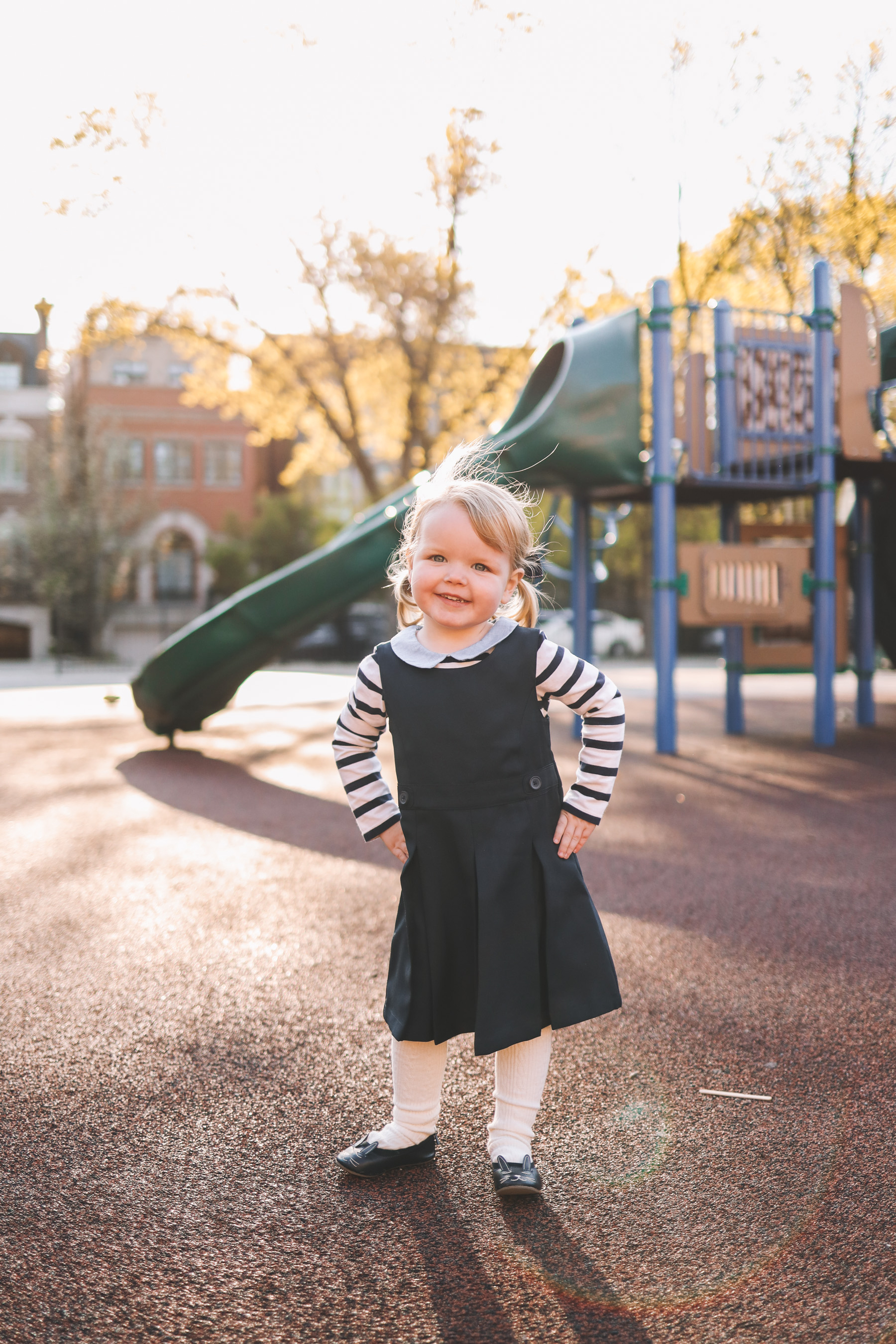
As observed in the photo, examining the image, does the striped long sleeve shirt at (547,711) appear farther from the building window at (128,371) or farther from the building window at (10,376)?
the building window at (128,371)

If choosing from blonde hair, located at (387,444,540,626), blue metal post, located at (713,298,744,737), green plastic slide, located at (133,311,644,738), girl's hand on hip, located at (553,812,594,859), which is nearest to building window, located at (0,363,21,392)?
green plastic slide, located at (133,311,644,738)

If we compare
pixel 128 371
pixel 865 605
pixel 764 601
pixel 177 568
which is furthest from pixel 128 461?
pixel 764 601

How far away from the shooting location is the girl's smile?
7.36 feet

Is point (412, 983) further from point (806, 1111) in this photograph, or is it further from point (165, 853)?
point (165, 853)

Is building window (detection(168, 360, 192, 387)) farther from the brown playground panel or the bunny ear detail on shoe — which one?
the bunny ear detail on shoe

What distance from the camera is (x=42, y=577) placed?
1120 inches

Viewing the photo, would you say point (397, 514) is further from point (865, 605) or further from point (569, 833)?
point (569, 833)

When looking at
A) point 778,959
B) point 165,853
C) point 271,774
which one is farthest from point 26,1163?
point 271,774

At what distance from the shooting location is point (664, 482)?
29.0 feet

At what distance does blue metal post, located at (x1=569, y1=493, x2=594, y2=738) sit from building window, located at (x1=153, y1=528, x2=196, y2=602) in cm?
2899

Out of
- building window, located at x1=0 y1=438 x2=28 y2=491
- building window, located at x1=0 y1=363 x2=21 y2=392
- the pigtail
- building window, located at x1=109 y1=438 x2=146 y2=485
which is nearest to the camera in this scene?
the pigtail

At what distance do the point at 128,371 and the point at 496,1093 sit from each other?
41838mm

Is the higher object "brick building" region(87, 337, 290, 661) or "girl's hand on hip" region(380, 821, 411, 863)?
"brick building" region(87, 337, 290, 661)

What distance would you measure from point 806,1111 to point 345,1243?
1135 millimetres
